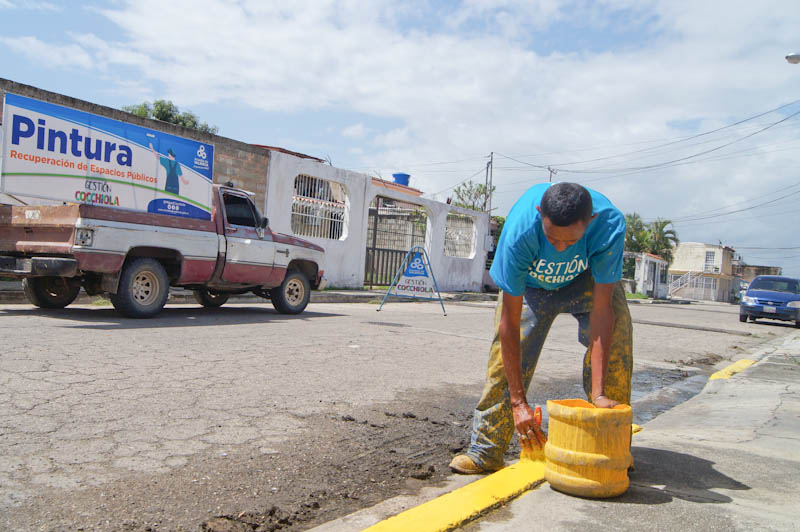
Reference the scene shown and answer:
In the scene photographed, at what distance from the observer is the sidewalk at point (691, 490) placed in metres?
2.53

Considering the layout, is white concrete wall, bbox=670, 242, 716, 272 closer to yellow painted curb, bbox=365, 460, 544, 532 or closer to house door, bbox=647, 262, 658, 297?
house door, bbox=647, 262, 658, 297

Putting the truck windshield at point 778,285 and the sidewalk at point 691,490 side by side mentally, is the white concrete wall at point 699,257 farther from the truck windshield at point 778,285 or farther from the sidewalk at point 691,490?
the sidewalk at point 691,490

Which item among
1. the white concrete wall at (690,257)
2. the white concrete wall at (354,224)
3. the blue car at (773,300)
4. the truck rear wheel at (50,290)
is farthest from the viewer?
the white concrete wall at (690,257)

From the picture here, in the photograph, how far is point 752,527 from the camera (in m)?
2.48

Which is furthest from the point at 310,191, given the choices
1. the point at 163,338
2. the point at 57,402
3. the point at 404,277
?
the point at 57,402

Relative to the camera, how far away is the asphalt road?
3055 millimetres

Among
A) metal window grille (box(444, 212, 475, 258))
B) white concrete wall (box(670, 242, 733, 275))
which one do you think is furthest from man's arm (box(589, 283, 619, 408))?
white concrete wall (box(670, 242, 733, 275))

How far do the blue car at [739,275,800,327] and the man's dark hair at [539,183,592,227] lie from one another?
61.9ft

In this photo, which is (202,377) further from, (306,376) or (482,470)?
(482,470)

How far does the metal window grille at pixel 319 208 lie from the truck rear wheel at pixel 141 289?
8.71 meters

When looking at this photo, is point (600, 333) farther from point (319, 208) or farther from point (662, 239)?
point (662, 239)

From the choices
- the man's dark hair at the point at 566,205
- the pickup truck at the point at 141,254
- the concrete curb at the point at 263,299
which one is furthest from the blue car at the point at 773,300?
the man's dark hair at the point at 566,205

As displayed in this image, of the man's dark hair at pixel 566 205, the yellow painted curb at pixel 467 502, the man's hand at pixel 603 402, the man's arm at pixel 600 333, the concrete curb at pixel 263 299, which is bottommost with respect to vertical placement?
the yellow painted curb at pixel 467 502

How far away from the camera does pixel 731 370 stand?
25.8 feet
